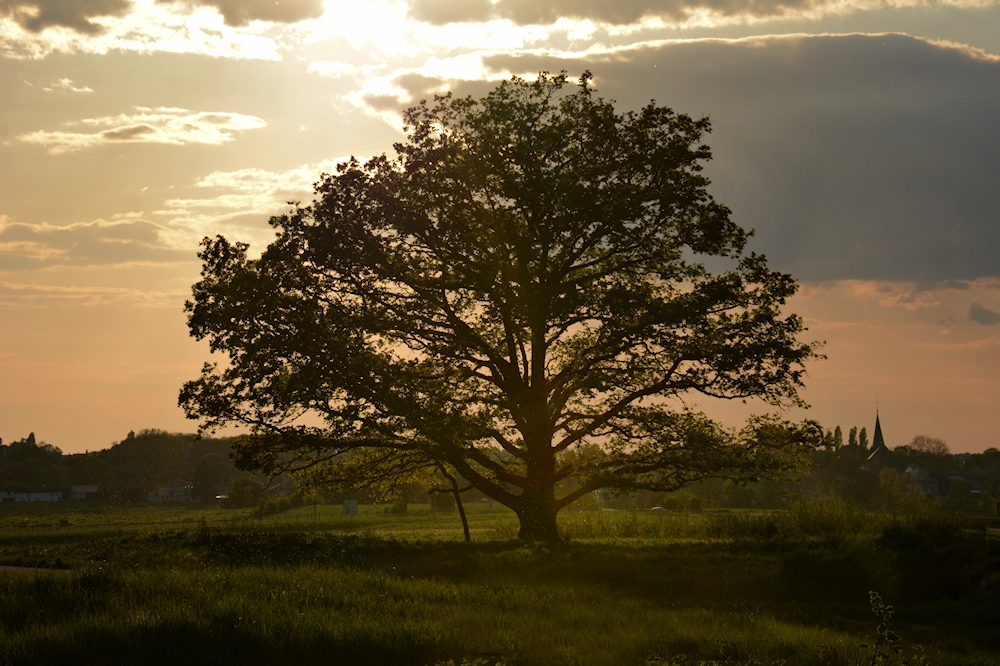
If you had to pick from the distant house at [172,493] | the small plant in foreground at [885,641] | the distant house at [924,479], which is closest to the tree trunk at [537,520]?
the small plant in foreground at [885,641]

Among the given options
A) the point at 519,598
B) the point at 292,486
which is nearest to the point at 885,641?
the point at 519,598

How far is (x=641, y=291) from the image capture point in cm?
2817

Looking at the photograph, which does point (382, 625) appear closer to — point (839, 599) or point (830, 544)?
point (839, 599)

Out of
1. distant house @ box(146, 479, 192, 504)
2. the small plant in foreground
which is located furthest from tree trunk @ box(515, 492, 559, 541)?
distant house @ box(146, 479, 192, 504)

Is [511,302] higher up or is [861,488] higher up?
[511,302]

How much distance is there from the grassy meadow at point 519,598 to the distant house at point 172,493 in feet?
398

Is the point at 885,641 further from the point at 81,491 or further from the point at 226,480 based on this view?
the point at 81,491

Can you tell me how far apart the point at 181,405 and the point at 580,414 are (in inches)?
522

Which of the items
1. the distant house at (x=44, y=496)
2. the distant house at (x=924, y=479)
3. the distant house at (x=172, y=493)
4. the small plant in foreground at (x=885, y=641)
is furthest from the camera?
the distant house at (x=924, y=479)

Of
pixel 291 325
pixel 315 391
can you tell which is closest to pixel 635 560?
pixel 315 391

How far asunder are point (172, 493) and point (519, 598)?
529 ft

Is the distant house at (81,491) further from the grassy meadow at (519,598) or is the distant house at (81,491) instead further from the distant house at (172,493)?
the grassy meadow at (519,598)

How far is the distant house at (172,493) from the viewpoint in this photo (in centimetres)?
14088

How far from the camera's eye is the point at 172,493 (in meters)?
163
